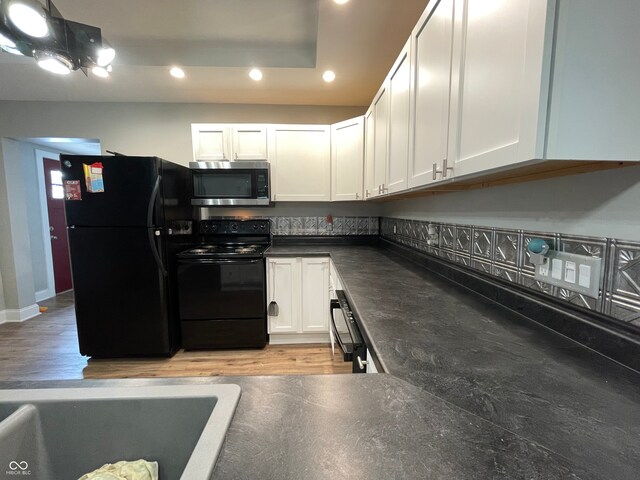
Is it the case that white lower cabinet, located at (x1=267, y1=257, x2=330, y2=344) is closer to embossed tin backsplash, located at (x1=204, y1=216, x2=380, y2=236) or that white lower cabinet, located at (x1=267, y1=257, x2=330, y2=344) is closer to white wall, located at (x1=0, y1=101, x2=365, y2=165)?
embossed tin backsplash, located at (x1=204, y1=216, x2=380, y2=236)

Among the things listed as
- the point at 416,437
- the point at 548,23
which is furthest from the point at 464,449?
the point at 548,23

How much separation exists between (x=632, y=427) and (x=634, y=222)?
0.50 meters

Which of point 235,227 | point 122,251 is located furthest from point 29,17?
point 235,227

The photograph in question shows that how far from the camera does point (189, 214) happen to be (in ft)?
8.64

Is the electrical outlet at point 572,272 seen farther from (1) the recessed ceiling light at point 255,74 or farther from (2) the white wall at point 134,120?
(2) the white wall at point 134,120

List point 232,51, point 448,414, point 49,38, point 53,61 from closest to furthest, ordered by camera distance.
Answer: point 448,414, point 49,38, point 53,61, point 232,51

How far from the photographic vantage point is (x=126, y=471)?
0.62m

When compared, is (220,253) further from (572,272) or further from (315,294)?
(572,272)

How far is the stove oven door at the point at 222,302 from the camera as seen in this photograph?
7.67 ft

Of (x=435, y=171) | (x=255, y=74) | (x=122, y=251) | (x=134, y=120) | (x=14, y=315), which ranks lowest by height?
(x=14, y=315)

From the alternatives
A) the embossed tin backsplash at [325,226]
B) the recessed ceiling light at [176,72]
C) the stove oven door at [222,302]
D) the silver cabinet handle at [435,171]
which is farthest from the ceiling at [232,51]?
the stove oven door at [222,302]

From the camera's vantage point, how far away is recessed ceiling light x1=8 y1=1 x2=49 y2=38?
4.16 ft

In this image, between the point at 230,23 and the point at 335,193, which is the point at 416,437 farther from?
the point at 230,23

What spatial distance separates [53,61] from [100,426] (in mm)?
2048
